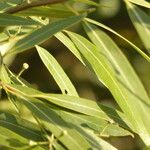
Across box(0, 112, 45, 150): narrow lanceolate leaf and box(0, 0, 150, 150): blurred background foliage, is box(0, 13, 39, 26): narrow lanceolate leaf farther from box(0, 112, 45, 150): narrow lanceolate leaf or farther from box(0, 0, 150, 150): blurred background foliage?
box(0, 0, 150, 150): blurred background foliage

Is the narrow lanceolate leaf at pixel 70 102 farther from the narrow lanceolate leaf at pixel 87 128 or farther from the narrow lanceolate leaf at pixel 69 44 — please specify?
the narrow lanceolate leaf at pixel 69 44

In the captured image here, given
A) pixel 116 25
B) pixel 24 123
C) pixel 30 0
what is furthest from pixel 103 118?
pixel 116 25

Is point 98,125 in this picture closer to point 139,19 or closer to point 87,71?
point 139,19

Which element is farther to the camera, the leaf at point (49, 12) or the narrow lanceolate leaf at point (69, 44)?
the narrow lanceolate leaf at point (69, 44)

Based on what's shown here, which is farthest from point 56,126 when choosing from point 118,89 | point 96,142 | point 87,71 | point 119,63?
point 87,71

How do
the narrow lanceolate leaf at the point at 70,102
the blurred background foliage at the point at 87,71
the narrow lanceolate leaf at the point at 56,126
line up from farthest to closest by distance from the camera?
the blurred background foliage at the point at 87,71 < the narrow lanceolate leaf at the point at 70,102 < the narrow lanceolate leaf at the point at 56,126

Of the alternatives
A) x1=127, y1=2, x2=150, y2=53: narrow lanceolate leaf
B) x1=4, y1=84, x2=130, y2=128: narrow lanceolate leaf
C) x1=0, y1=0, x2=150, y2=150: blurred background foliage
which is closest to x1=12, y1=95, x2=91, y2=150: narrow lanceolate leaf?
x1=4, y1=84, x2=130, y2=128: narrow lanceolate leaf

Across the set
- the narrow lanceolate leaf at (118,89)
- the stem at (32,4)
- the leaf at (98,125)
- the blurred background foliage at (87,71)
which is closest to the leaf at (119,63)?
the narrow lanceolate leaf at (118,89)
